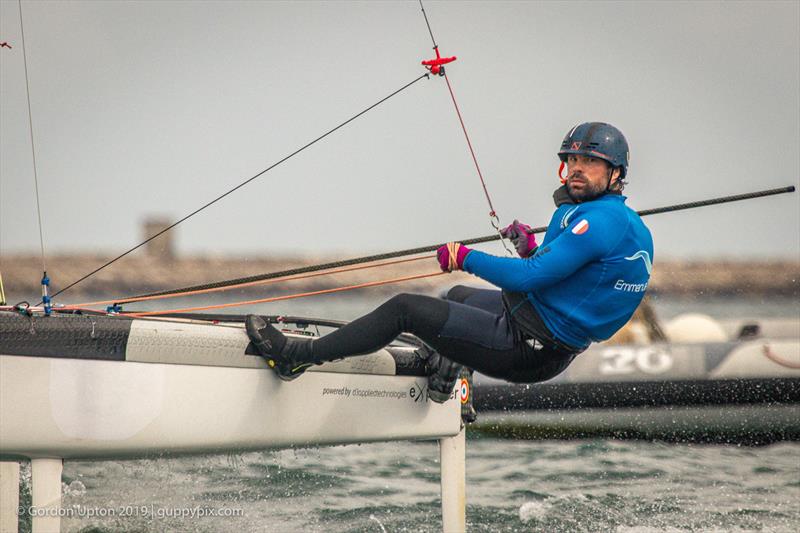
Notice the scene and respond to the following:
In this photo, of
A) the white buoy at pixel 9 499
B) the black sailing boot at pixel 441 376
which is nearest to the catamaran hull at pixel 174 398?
the black sailing boot at pixel 441 376

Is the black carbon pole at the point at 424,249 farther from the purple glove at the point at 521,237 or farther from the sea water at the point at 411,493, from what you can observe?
the sea water at the point at 411,493

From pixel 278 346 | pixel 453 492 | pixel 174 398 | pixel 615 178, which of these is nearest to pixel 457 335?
pixel 278 346

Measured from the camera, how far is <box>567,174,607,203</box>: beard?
12.4ft

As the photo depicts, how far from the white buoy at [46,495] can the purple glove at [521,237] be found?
6.26ft

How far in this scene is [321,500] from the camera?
17.6 ft

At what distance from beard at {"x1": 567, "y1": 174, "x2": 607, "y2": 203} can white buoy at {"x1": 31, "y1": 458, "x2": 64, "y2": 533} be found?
212 centimetres

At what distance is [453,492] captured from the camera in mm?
4754

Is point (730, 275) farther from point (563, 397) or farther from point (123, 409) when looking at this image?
point (123, 409)

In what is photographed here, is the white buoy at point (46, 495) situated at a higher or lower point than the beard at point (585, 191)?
lower

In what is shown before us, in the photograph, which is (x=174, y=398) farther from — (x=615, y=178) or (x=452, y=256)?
(x=615, y=178)

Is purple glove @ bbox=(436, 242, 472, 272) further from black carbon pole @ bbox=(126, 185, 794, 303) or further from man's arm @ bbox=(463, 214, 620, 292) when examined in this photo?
black carbon pole @ bbox=(126, 185, 794, 303)

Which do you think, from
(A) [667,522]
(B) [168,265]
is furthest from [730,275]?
(A) [667,522]

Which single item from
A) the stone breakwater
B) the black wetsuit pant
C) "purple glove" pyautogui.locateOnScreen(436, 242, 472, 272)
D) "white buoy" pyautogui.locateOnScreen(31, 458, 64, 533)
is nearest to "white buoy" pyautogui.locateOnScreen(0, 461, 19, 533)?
"white buoy" pyautogui.locateOnScreen(31, 458, 64, 533)

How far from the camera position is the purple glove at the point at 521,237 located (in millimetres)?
4035
